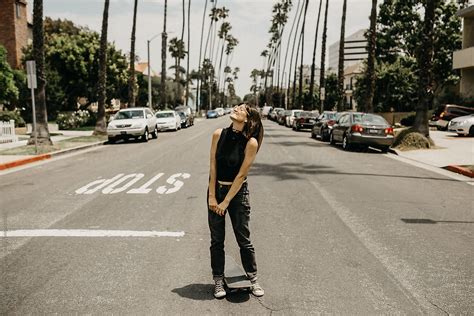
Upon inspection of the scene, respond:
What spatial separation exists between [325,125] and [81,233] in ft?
62.1

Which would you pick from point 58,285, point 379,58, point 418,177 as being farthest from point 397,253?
point 379,58

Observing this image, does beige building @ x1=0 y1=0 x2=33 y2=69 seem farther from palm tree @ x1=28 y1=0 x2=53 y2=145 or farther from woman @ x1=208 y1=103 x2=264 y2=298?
woman @ x1=208 y1=103 x2=264 y2=298

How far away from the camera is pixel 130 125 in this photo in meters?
23.4

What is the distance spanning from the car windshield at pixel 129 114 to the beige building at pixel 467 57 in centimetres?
2498

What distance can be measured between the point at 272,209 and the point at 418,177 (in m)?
5.87

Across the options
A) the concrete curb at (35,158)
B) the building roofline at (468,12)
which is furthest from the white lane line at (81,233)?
the building roofline at (468,12)

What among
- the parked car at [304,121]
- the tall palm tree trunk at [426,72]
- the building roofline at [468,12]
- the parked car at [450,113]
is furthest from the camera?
the building roofline at [468,12]

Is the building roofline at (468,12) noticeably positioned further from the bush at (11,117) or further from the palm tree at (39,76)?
the bush at (11,117)

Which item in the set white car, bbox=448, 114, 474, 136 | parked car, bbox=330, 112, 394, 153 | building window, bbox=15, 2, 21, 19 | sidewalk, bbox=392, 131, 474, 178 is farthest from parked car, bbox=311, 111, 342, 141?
building window, bbox=15, 2, 21, 19

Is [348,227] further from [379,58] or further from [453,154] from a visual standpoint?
[379,58]

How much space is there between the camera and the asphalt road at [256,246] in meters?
4.21

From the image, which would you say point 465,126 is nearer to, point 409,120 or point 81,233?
point 409,120

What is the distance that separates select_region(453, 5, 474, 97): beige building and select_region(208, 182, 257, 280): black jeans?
3591 centimetres

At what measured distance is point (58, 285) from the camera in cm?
455
